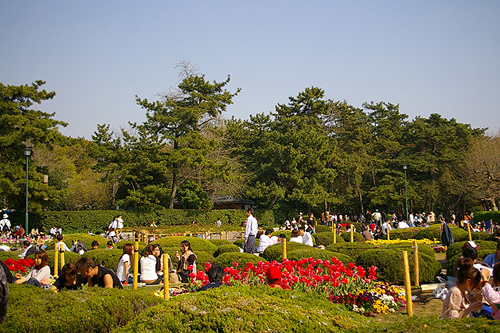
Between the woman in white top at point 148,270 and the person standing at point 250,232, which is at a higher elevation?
the person standing at point 250,232

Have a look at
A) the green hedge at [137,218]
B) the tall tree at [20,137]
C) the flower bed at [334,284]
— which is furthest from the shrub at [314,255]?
the green hedge at [137,218]

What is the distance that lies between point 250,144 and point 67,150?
68.1 ft

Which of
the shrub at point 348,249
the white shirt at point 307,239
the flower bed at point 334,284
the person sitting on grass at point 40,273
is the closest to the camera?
the flower bed at point 334,284

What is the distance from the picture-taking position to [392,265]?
437 inches

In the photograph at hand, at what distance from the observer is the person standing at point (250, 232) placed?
511 inches

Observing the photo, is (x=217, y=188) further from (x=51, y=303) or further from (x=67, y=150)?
(x=51, y=303)

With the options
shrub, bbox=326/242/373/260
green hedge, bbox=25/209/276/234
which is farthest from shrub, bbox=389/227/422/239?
green hedge, bbox=25/209/276/234

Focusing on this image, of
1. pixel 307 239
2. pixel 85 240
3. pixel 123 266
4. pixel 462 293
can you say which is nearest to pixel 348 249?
pixel 307 239

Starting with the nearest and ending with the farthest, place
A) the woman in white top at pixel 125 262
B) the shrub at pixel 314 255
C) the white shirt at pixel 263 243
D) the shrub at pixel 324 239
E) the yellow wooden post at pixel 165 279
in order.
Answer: the yellow wooden post at pixel 165 279 → the woman in white top at pixel 125 262 → the shrub at pixel 314 255 → the white shirt at pixel 263 243 → the shrub at pixel 324 239

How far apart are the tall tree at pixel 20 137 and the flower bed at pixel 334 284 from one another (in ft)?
82.3

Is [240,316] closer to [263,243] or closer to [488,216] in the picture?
[263,243]

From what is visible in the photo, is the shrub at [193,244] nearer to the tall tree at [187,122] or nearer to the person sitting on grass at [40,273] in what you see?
the person sitting on grass at [40,273]

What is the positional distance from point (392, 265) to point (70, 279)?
7383 mm

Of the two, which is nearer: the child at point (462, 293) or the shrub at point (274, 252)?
the child at point (462, 293)
